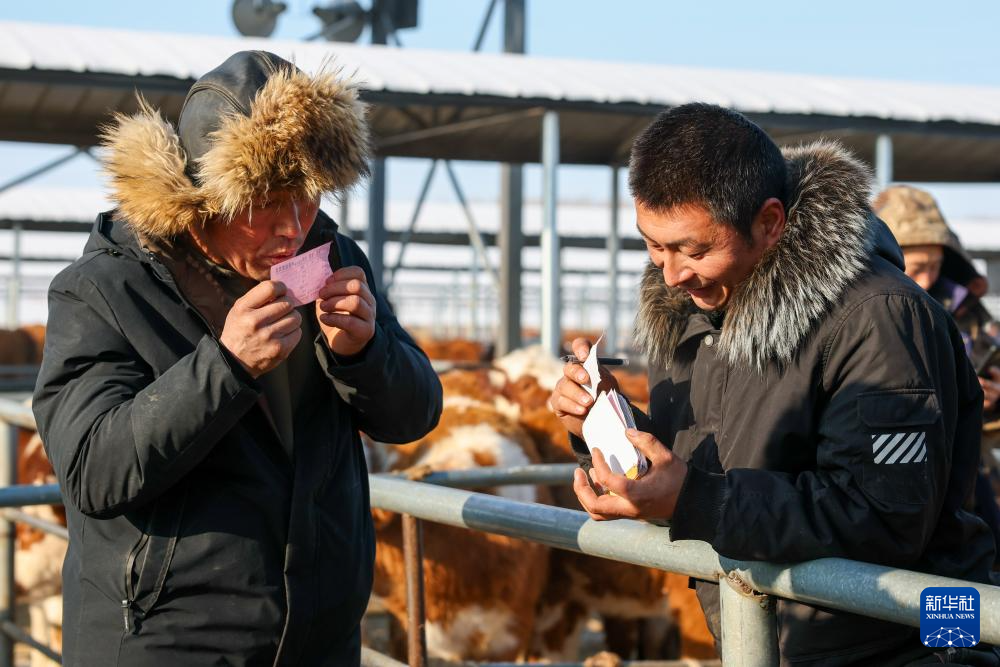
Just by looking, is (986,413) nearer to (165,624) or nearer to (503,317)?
(165,624)

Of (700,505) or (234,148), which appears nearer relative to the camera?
(700,505)

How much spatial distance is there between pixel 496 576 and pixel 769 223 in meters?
3.60

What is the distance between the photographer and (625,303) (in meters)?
24.8

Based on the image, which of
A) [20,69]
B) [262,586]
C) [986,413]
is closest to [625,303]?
[20,69]

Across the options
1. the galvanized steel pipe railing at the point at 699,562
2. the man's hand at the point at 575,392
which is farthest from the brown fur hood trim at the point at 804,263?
the galvanized steel pipe railing at the point at 699,562

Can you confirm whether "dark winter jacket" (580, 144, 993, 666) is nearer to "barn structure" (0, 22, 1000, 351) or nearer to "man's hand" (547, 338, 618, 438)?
"man's hand" (547, 338, 618, 438)

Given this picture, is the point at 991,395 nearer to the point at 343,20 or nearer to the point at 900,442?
the point at 900,442

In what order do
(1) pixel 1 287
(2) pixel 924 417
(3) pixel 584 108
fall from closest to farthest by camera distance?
(2) pixel 924 417 → (3) pixel 584 108 → (1) pixel 1 287

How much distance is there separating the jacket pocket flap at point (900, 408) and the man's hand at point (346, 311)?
0.83 metres

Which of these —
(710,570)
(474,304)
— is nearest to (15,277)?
(474,304)

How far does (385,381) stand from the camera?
6.66 ft

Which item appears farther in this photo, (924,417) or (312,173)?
(312,173)

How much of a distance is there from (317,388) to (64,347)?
0.44 metres

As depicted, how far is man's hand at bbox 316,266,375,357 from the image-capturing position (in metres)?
1.92
